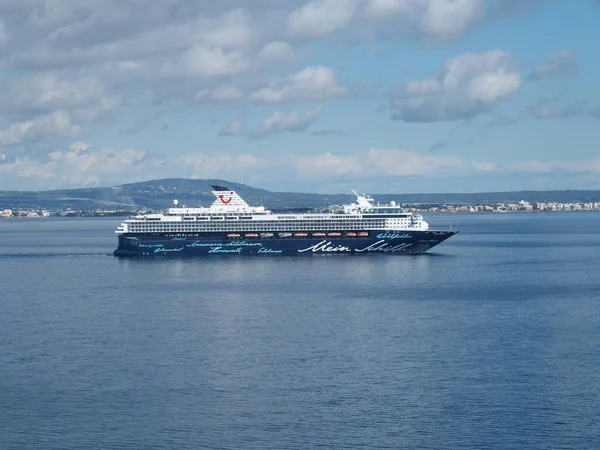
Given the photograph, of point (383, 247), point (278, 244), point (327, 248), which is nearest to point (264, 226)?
point (278, 244)

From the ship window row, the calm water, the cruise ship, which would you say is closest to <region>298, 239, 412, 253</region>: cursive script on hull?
the cruise ship

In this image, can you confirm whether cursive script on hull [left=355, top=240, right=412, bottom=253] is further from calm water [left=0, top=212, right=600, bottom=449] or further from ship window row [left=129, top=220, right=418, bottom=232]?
calm water [left=0, top=212, right=600, bottom=449]

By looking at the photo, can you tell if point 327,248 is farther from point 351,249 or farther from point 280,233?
point 280,233

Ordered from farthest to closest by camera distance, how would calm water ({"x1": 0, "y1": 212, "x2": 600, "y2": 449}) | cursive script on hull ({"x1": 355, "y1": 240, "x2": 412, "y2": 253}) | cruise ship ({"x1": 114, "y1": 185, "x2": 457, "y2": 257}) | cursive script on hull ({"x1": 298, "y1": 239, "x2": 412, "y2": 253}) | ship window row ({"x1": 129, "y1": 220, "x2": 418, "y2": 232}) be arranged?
ship window row ({"x1": 129, "y1": 220, "x2": 418, "y2": 232})
cruise ship ({"x1": 114, "y1": 185, "x2": 457, "y2": 257})
cursive script on hull ({"x1": 298, "y1": 239, "x2": 412, "y2": 253})
cursive script on hull ({"x1": 355, "y1": 240, "x2": 412, "y2": 253})
calm water ({"x1": 0, "y1": 212, "x2": 600, "y2": 449})

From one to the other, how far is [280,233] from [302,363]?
51.1m

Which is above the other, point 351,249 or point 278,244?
point 278,244

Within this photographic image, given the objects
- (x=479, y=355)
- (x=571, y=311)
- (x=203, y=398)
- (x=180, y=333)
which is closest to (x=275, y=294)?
(x=180, y=333)

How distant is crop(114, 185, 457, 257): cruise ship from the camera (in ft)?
286

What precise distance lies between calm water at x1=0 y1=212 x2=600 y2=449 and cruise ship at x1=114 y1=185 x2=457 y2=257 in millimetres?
19865

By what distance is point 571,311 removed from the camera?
163 feet

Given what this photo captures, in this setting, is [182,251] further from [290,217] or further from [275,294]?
[275,294]

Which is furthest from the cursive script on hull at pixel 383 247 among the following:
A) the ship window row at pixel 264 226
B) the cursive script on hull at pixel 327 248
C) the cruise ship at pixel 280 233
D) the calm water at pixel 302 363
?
the calm water at pixel 302 363

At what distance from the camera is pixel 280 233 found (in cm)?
8762

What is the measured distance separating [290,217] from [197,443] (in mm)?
60768
